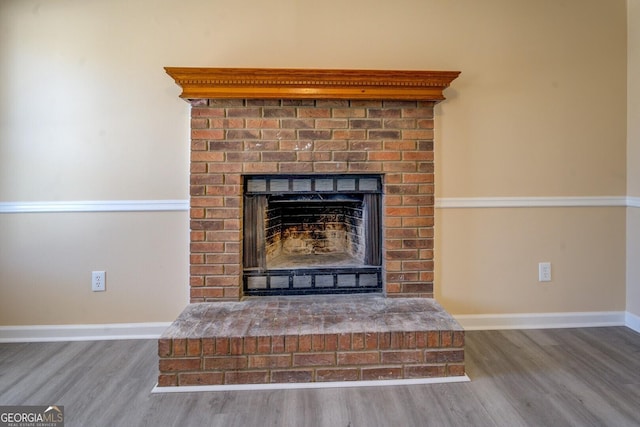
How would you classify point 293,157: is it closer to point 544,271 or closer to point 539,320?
point 544,271

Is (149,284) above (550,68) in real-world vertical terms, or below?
below

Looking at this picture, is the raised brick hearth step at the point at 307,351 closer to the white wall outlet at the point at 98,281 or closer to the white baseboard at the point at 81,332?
the white baseboard at the point at 81,332

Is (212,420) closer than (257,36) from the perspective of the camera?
Yes

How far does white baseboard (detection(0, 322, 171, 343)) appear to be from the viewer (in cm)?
204

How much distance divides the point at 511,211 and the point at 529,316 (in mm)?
728

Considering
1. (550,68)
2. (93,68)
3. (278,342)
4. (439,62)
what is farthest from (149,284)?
(550,68)

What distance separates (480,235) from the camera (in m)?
2.14

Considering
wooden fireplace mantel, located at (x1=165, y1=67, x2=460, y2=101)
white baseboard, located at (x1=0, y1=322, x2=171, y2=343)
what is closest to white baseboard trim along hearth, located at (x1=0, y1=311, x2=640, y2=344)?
white baseboard, located at (x1=0, y1=322, x2=171, y2=343)

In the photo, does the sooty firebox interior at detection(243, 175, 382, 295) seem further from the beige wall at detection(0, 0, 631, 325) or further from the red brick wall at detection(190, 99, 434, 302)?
the beige wall at detection(0, 0, 631, 325)

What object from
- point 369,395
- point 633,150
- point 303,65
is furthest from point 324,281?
point 633,150

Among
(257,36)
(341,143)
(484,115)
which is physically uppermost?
(257,36)

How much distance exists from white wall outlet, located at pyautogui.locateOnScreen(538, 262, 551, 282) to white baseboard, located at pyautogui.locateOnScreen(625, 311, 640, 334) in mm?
602

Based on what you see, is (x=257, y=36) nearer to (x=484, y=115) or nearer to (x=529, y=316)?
(x=484, y=115)

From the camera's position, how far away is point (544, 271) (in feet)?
7.13
